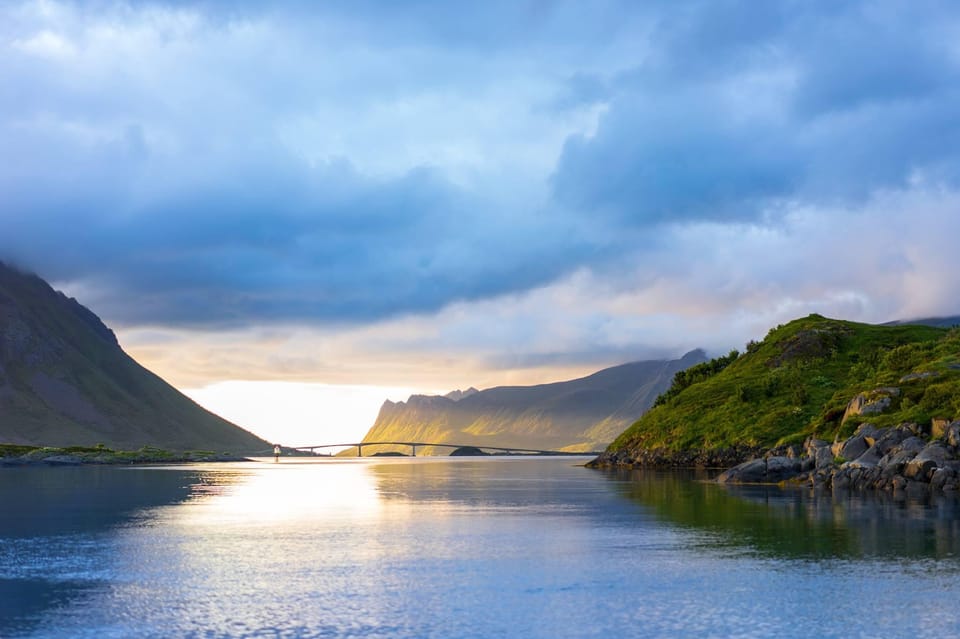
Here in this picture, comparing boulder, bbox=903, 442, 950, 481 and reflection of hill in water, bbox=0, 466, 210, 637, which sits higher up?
boulder, bbox=903, 442, 950, 481

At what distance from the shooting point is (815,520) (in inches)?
2411

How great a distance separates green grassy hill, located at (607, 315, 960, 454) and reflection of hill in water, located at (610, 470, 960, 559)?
25.9 m

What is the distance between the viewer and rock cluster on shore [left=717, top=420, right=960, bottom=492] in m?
88.4

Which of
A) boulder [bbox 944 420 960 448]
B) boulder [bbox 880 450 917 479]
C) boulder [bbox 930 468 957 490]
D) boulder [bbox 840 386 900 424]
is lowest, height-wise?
boulder [bbox 930 468 957 490]

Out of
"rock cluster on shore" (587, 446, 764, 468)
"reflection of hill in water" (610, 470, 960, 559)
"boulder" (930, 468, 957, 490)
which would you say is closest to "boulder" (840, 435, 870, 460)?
"reflection of hill in water" (610, 470, 960, 559)

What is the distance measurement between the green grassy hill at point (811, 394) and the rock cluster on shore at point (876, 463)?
3.39 meters

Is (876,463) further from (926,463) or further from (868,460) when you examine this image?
(926,463)

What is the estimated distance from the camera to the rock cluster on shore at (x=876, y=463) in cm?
8844

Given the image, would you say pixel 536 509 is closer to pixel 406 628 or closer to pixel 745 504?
pixel 745 504

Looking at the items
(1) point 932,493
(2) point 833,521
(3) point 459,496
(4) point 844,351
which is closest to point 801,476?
(1) point 932,493

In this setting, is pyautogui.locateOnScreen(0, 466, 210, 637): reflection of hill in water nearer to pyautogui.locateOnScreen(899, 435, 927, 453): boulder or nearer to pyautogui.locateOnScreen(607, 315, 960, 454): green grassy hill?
pyautogui.locateOnScreen(899, 435, 927, 453): boulder

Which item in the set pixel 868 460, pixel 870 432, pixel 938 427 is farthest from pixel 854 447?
pixel 938 427

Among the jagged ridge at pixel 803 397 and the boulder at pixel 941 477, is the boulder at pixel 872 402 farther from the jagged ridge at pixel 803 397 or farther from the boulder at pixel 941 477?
the boulder at pixel 941 477

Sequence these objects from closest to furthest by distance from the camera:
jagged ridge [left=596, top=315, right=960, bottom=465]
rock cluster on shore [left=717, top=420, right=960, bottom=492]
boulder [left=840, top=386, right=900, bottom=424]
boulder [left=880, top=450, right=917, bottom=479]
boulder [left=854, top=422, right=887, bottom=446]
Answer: rock cluster on shore [left=717, top=420, right=960, bottom=492]
boulder [left=880, top=450, right=917, bottom=479]
boulder [left=854, top=422, right=887, bottom=446]
jagged ridge [left=596, top=315, right=960, bottom=465]
boulder [left=840, top=386, right=900, bottom=424]
